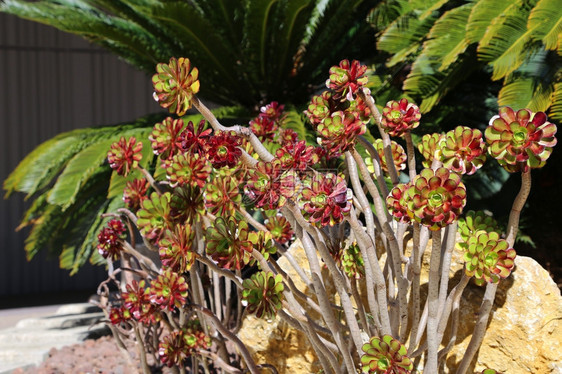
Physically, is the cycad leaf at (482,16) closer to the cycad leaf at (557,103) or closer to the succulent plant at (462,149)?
the cycad leaf at (557,103)

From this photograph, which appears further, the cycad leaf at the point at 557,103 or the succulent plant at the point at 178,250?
the cycad leaf at the point at 557,103

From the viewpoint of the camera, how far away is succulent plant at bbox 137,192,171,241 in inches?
65.9

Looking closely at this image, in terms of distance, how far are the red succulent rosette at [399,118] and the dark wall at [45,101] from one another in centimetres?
650

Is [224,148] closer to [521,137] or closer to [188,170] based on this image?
[188,170]

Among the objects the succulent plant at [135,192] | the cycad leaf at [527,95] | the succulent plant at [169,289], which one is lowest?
the succulent plant at [169,289]

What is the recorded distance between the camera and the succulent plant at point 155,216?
1.67 m

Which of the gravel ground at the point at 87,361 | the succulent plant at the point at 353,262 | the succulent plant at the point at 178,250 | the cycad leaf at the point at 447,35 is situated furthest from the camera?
the gravel ground at the point at 87,361

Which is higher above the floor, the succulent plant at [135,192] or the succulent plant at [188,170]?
the succulent plant at [188,170]

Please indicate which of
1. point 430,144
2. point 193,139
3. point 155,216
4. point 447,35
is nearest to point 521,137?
point 430,144

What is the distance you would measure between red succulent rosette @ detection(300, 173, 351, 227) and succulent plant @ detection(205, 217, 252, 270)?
0.65ft

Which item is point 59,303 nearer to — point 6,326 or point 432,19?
point 6,326

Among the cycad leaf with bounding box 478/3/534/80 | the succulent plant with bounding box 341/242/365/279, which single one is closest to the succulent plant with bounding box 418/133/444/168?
the succulent plant with bounding box 341/242/365/279

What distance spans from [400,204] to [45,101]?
6947 mm

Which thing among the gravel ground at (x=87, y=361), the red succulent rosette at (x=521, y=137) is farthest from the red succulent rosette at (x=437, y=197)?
the gravel ground at (x=87, y=361)
